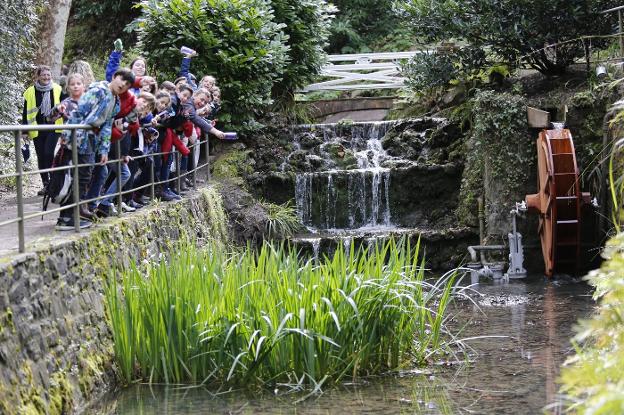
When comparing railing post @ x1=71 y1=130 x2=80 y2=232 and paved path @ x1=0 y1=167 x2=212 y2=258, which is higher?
railing post @ x1=71 y1=130 x2=80 y2=232

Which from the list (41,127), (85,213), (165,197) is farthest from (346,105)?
(41,127)

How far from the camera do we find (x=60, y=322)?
6805 millimetres

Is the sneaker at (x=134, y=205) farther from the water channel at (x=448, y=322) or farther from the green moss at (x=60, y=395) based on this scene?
the green moss at (x=60, y=395)

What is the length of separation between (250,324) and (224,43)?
10.3 m

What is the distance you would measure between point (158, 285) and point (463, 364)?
2.72m

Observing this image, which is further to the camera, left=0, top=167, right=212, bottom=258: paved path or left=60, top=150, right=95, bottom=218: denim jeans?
left=60, top=150, right=95, bottom=218: denim jeans

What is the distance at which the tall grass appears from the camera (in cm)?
727

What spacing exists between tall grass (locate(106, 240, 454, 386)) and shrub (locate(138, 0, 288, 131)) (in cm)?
964

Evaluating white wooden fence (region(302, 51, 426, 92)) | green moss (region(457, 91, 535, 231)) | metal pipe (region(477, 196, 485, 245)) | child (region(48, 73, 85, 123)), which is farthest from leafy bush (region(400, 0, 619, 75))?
child (region(48, 73, 85, 123))

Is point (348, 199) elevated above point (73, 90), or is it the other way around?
point (73, 90)

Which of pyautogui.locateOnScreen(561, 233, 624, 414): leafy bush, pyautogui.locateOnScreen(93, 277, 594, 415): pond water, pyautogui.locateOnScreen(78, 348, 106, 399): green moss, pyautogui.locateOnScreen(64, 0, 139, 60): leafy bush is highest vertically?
pyautogui.locateOnScreen(64, 0, 139, 60): leafy bush

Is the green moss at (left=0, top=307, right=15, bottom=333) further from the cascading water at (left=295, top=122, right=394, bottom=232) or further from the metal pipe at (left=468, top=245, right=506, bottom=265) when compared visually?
the cascading water at (left=295, top=122, right=394, bottom=232)

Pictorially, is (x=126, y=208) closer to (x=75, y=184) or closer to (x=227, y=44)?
(x=75, y=184)

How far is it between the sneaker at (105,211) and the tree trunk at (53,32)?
10.9 meters
